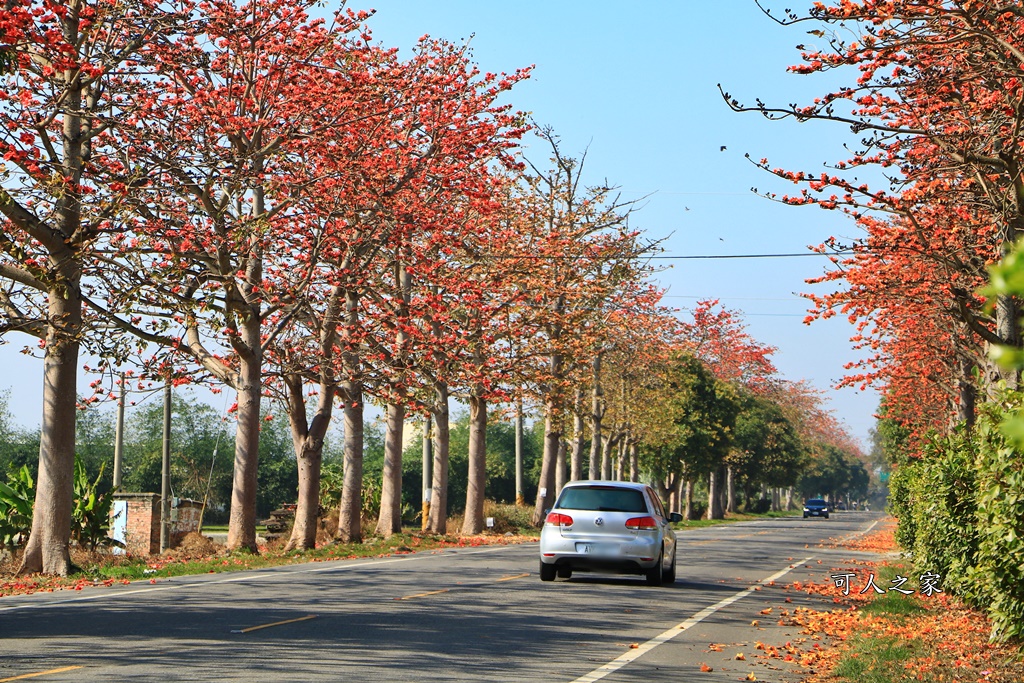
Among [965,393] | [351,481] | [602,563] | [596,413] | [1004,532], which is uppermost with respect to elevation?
[596,413]

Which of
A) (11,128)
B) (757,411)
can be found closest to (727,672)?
(11,128)

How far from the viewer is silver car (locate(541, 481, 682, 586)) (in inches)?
752

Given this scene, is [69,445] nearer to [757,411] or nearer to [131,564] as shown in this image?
[131,564]

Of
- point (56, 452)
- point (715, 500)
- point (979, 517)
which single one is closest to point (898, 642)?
point (979, 517)

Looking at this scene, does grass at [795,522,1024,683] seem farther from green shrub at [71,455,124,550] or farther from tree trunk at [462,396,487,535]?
tree trunk at [462,396,487,535]

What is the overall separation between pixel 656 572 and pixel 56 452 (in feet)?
33.8

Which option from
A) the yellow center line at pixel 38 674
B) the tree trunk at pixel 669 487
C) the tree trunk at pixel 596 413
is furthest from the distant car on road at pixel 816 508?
the yellow center line at pixel 38 674

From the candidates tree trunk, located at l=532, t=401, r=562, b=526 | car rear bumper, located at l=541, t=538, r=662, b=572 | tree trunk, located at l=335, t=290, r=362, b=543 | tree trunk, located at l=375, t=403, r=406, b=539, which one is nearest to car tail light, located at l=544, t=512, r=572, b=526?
car rear bumper, located at l=541, t=538, r=662, b=572

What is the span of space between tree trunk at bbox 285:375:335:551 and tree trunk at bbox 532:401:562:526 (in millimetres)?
16484

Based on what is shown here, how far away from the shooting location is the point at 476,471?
4125 centimetres

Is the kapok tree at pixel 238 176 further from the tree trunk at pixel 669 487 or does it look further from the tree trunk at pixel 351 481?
the tree trunk at pixel 669 487

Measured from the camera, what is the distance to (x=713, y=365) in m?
79.9

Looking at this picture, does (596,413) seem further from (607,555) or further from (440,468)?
(607,555)

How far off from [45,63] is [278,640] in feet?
41.6
